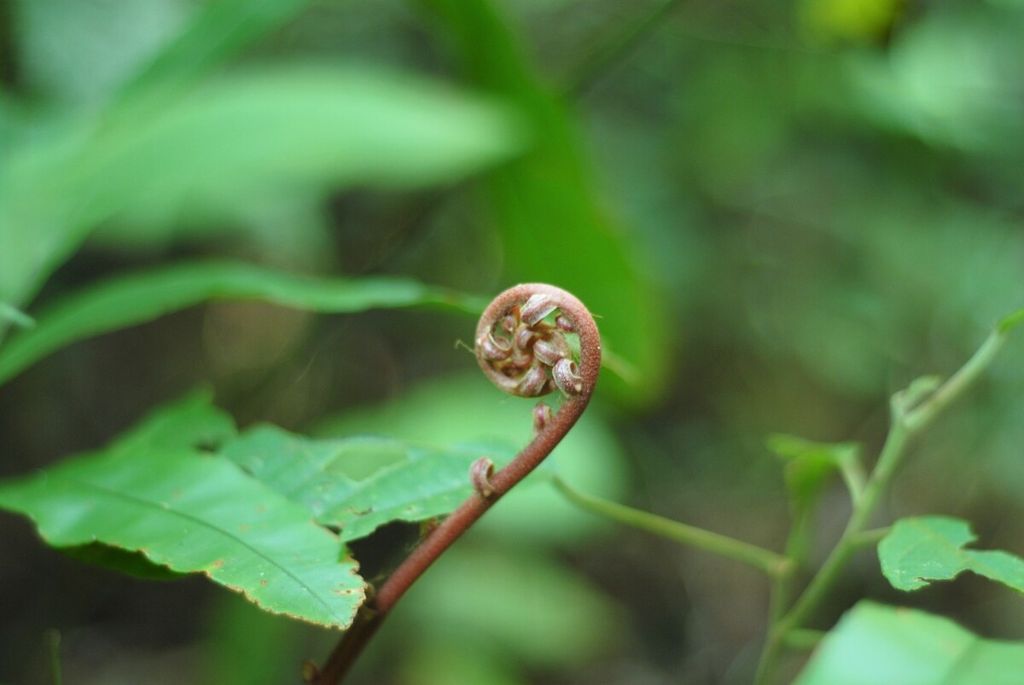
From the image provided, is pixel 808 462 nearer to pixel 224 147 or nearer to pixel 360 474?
pixel 360 474

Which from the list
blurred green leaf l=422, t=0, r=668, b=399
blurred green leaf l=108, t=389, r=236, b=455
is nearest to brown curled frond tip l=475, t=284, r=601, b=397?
blurred green leaf l=108, t=389, r=236, b=455

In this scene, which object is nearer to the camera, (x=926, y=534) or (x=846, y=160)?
(x=926, y=534)

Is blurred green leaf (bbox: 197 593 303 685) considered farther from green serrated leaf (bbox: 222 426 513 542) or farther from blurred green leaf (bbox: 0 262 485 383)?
green serrated leaf (bbox: 222 426 513 542)

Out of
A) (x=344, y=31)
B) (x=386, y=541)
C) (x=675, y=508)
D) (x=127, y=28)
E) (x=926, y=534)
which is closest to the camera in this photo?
Answer: (x=926, y=534)

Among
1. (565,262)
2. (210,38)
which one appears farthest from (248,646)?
(210,38)

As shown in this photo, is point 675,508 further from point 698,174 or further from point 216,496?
point 216,496

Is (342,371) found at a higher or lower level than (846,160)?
lower

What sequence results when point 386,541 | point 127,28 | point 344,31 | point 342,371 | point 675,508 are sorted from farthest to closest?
point 675,508, point 342,371, point 344,31, point 386,541, point 127,28

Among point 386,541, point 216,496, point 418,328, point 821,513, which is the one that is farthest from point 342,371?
point 216,496
